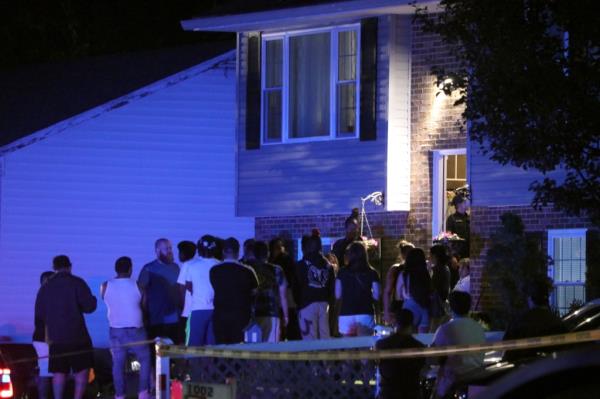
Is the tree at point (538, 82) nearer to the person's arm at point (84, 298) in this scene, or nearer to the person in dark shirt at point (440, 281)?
the person in dark shirt at point (440, 281)

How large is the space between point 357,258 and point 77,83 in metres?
16.2

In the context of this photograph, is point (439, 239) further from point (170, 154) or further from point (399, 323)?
point (399, 323)

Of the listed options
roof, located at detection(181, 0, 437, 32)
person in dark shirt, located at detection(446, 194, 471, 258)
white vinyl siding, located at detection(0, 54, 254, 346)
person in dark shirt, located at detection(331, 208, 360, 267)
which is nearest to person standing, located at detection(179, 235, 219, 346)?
person in dark shirt, located at detection(331, 208, 360, 267)

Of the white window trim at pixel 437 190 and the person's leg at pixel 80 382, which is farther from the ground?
the white window trim at pixel 437 190

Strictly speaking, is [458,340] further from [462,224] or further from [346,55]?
[346,55]

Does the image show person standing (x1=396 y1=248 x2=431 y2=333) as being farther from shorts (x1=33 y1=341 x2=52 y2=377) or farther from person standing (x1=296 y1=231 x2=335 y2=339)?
shorts (x1=33 y1=341 x2=52 y2=377)

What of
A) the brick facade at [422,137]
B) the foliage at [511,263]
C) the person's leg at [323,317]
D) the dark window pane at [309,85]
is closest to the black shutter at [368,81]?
the brick facade at [422,137]

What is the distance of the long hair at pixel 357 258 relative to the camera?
53.6 feet

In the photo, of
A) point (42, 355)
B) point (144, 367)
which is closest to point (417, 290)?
point (144, 367)

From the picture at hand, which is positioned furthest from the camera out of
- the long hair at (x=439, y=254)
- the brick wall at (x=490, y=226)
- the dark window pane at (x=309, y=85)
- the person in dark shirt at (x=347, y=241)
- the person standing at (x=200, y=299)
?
the dark window pane at (x=309, y=85)

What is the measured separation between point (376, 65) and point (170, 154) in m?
5.52

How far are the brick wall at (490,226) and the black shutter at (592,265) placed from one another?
11.0 inches

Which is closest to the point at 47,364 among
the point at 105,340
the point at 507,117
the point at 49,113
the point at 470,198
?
the point at 507,117

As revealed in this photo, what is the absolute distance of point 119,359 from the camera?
16.3 metres
